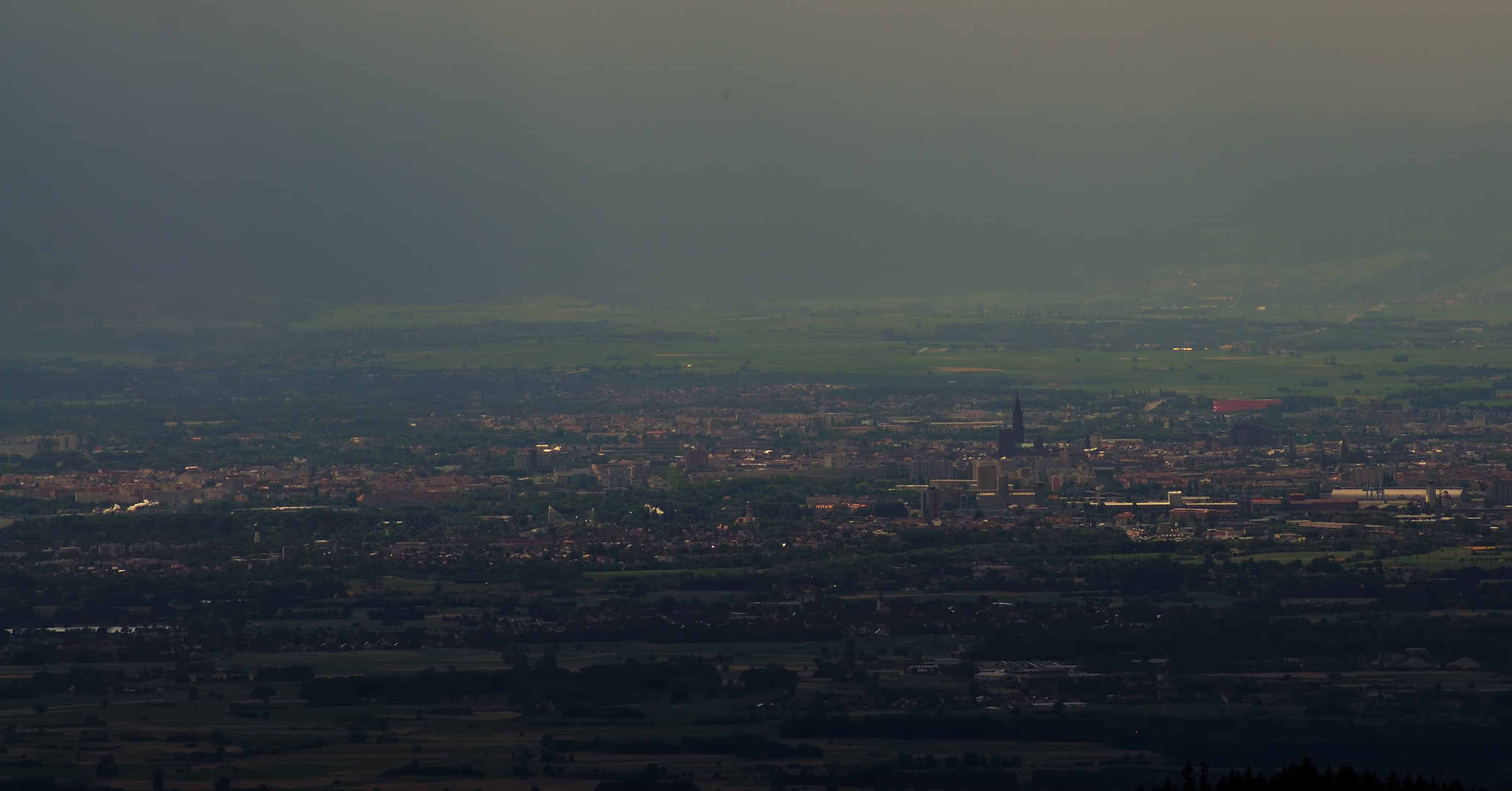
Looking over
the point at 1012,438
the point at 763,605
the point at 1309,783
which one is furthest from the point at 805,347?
the point at 1309,783

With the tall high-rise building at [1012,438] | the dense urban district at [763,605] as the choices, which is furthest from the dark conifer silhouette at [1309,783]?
the tall high-rise building at [1012,438]

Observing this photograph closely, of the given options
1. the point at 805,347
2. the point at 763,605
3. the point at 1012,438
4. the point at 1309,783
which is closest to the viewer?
the point at 1309,783

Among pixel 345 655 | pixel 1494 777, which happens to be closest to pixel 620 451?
pixel 345 655

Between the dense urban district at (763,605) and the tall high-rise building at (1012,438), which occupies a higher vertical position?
the tall high-rise building at (1012,438)

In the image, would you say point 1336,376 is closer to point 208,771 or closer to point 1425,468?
point 1425,468

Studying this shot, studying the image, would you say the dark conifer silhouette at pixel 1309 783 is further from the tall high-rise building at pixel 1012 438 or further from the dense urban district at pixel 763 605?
the tall high-rise building at pixel 1012 438

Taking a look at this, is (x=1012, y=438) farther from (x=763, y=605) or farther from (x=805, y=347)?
(x=805, y=347)

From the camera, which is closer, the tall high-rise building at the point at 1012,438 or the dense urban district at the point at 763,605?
the dense urban district at the point at 763,605
